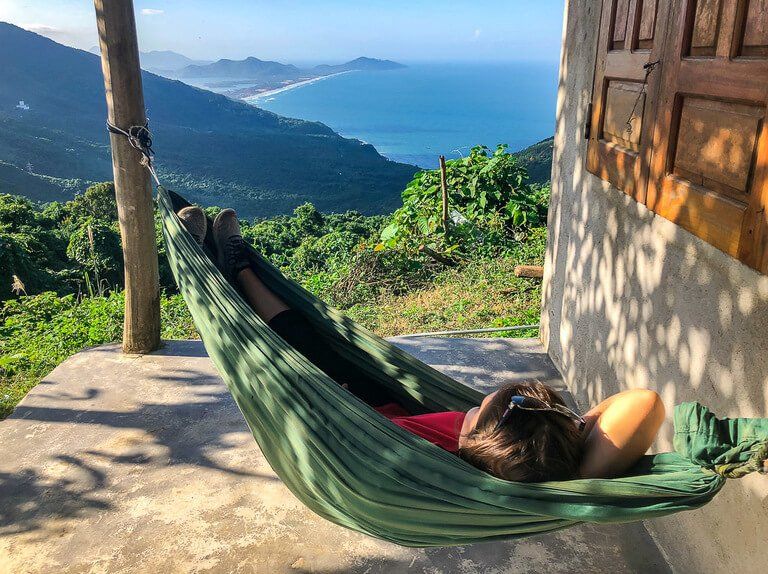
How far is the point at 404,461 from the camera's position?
1091 millimetres

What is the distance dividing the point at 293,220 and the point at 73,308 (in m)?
7.29

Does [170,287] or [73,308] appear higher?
[73,308]

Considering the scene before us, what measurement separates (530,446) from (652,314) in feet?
2.61

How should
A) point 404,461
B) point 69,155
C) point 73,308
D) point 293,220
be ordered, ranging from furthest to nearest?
point 69,155
point 293,220
point 73,308
point 404,461

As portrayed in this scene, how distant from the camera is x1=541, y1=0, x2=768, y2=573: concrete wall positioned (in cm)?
122

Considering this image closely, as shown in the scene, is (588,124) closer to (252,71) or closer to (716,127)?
(716,127)

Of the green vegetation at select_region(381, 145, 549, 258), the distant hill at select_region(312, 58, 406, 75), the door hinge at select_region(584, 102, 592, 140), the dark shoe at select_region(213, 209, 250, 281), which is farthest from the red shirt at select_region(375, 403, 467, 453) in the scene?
the distant hill at select_region(312, 58, 406, 75)

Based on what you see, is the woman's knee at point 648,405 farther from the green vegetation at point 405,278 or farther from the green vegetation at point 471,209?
the green vegetation at point 471,209

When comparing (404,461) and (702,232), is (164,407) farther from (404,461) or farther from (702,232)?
(702,232)

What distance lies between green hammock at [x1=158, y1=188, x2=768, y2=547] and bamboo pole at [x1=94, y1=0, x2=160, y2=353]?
41.2 inches

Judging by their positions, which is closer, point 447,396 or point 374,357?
point 447,396

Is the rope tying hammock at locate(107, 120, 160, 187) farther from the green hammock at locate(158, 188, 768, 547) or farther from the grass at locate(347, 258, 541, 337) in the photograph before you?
the grass at locate(347, 258, 541, 337)

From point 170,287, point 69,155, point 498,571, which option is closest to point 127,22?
point 498,571

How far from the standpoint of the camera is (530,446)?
3.56 ft
